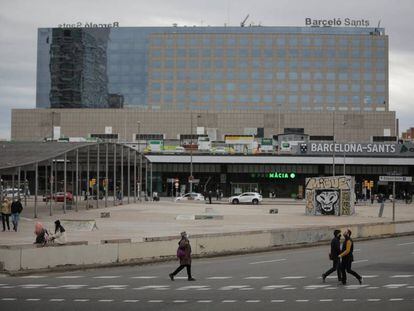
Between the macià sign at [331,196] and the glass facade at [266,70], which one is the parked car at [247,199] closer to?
the macià sign at [331,196]

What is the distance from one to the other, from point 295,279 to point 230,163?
9177 centimetres

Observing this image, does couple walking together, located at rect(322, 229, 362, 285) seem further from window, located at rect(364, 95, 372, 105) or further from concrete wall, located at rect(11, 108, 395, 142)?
window, located at rect(364, 95, 372, 105)

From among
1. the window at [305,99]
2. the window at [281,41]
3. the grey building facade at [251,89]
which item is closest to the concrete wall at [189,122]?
the grey building facade at [251,89]

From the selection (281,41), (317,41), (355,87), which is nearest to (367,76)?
(355,87)

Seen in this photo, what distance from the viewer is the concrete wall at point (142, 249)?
930 inches

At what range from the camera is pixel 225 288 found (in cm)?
1889

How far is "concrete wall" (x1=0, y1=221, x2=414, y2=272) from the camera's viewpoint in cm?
2362

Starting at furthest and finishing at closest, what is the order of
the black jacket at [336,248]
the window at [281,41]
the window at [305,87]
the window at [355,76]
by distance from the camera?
the window at [305,87] → the window at [281,41] → the window at [355,76] → the black jacket at [336,248]

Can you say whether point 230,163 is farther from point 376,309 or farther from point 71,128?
point 376,309

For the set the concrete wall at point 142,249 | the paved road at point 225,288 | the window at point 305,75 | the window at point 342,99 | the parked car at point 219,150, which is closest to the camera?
the paved road at point 225,288

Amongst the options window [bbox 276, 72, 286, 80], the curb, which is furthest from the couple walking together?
window [bbox 276, 72, 286, 80]

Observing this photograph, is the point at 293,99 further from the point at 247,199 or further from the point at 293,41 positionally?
the point at 247,199

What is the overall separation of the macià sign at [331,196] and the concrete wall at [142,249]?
66.2ft

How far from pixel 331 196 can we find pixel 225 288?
38099 mm
